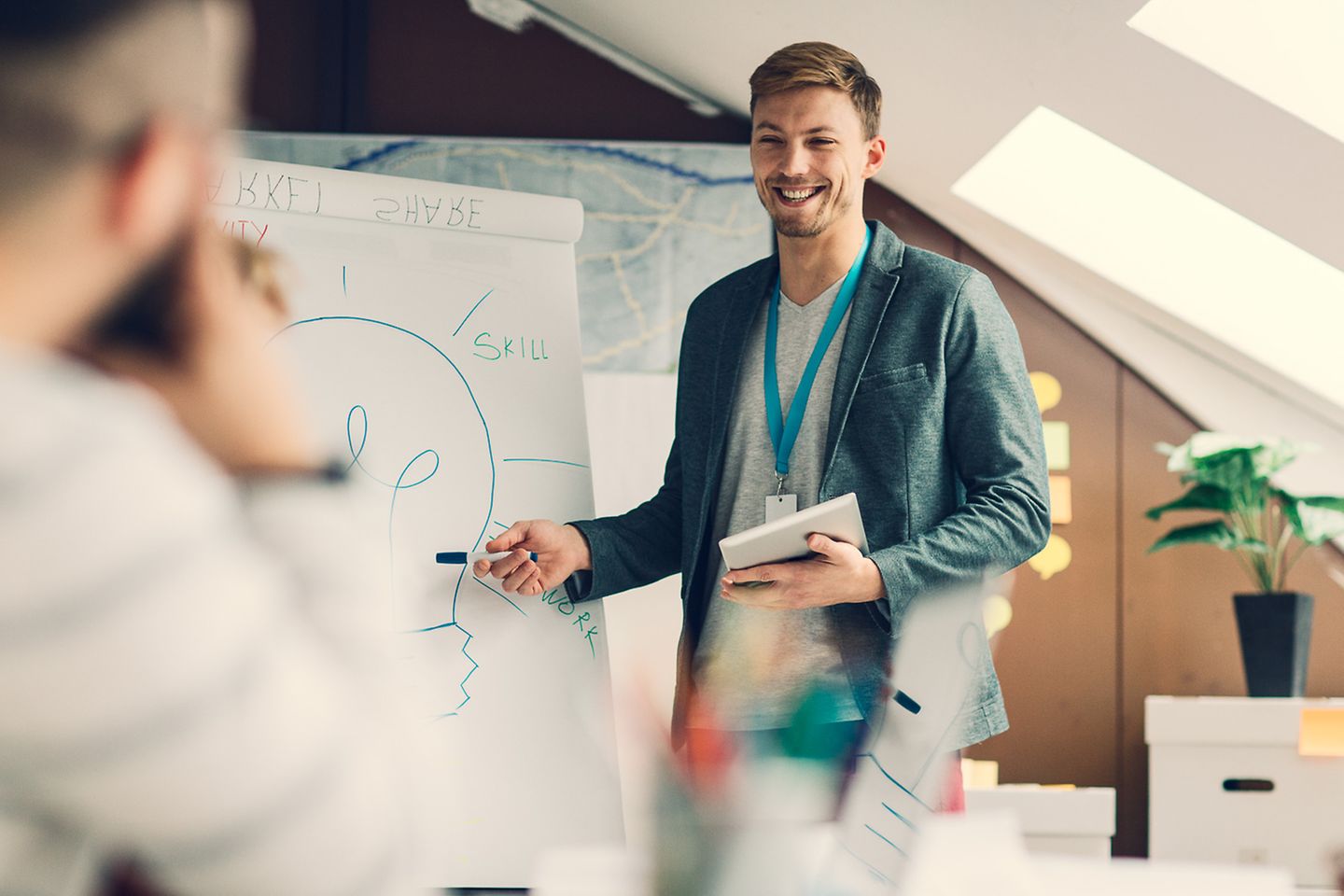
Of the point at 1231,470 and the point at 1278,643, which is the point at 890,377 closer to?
the point at 1231,470

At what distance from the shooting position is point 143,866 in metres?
0.27

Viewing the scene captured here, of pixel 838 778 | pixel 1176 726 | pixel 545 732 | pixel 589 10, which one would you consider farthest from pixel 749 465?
pixel 589 10

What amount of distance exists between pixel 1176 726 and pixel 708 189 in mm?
1708

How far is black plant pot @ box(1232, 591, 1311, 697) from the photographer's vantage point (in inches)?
104

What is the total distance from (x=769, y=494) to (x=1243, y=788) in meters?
1.75

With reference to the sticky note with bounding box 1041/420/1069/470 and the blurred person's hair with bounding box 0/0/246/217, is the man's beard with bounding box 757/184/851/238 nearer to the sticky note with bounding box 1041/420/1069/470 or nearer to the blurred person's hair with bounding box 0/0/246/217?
the blurred person's hair with bounding box 0/0/246/217

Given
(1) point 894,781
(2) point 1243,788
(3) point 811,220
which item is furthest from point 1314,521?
(1) point 894,781

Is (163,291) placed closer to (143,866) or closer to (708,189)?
(143,866)

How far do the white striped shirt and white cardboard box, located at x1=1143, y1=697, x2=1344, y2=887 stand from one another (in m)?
2.68

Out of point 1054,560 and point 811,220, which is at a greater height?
point 811,220

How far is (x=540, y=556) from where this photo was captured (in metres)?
1.49

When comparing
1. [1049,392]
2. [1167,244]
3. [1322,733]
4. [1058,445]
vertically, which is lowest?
[1322,733]

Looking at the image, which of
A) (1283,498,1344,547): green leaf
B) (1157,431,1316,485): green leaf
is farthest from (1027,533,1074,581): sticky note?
(1283,498,1344,547): green leaf

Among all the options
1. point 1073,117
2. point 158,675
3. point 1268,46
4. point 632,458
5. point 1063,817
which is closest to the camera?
point 158,675
